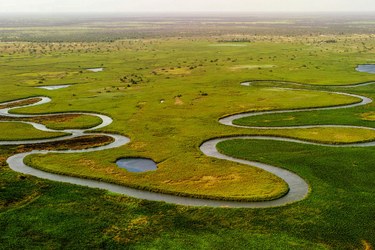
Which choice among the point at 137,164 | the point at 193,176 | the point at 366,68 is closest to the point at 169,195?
the point at 193,176

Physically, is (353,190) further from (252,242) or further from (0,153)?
(0,153)

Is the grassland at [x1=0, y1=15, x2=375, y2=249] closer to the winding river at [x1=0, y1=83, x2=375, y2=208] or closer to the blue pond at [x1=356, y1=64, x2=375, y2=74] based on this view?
the winding river at [x1=0, y1=83, x2=375, y2=208]

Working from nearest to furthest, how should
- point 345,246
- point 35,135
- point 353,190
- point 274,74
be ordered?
point 345,246 → point 353,190 → point 35,135 → point 274,74

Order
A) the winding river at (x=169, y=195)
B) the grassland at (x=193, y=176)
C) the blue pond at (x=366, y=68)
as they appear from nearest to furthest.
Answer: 1. the grassland at (x=193, y=176)
2. the winding river at (x=169, y=195)
3. the blue pond at (x=366, y=68)

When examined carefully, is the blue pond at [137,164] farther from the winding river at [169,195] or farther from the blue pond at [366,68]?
the blue pond at [366,68]

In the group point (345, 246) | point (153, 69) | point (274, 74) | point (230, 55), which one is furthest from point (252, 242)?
point (230, 55)

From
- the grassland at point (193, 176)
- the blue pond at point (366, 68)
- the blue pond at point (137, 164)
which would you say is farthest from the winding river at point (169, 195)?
the blue pond at point (366, 68)

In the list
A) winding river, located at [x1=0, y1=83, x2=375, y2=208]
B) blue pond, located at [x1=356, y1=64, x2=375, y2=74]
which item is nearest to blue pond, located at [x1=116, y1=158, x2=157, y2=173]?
winding river, located at [x1=0, y1=83, x2=375, y2=208]

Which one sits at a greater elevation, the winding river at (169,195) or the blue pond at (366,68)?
the blue pond at (366,68)
